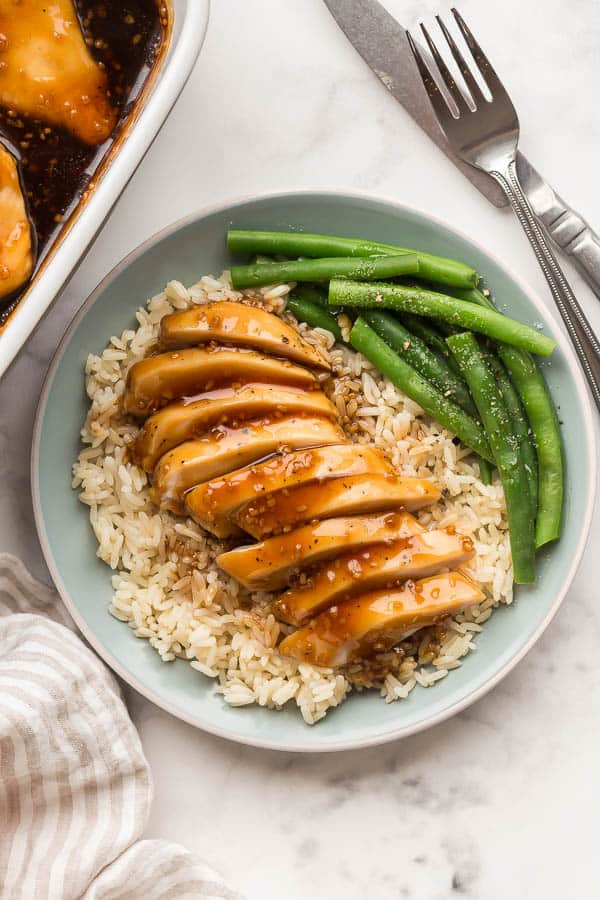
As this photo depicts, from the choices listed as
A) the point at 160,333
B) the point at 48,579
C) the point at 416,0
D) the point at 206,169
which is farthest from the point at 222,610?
the point at 416,0

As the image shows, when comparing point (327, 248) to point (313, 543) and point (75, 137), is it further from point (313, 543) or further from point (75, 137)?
point (313, 543)

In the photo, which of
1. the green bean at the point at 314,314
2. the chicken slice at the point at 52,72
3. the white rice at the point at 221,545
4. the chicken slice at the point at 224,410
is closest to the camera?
the chicken slice at the point at 52,72

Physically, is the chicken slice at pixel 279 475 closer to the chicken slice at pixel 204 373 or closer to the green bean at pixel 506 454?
the chicken slice at pixel 204 373

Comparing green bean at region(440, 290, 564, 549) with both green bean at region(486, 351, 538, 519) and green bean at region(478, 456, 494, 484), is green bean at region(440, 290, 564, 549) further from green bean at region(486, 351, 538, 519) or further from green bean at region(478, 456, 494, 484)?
green bean at region(478, 456, 494, 484)

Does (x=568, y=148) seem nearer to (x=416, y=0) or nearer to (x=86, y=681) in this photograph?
(x=416, y=0)

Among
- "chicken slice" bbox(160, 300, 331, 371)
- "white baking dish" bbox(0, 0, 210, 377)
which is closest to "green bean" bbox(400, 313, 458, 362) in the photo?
"chicken slice" bbox(160, 300, 331, 371)

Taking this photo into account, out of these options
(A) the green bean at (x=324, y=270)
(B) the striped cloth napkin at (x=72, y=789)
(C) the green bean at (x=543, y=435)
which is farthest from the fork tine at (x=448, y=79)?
(B) the striped cloth napkin at (x=72, y=789)

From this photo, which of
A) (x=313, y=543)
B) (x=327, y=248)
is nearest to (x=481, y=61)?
(x=327, y=248)
